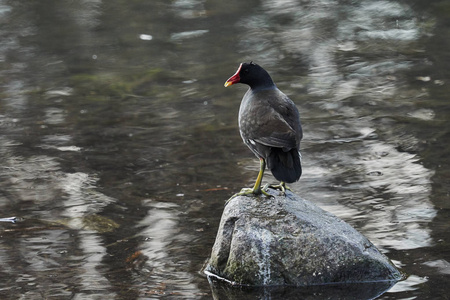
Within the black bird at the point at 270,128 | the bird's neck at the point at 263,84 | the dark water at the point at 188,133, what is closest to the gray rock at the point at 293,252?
the dark water at the point at 188,133

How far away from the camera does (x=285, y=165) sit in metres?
5.19

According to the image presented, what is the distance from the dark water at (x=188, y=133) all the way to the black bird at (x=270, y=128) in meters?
0.87

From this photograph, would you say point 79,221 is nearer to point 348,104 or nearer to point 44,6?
point 348,104

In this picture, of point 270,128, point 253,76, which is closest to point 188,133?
point 253,76

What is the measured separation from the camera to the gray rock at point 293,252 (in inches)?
204

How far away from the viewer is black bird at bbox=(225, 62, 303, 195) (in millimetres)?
5168

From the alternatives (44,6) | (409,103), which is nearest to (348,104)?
(409,103)

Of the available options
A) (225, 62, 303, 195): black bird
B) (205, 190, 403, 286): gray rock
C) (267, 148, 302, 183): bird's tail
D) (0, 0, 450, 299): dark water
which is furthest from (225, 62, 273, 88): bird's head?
(0, 0, 450, 299): dark water

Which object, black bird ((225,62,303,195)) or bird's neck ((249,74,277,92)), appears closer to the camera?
black bird ((225,62,303,195))

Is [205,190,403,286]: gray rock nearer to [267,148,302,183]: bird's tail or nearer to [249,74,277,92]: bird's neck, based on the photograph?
[267,148,302,183]: bird's tail

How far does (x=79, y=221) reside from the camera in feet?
22.5

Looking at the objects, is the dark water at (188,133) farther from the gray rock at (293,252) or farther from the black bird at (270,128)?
the black bird at (270,128)

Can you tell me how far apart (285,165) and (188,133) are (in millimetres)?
3977

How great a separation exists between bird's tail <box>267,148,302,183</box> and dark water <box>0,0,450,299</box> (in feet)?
2.62
